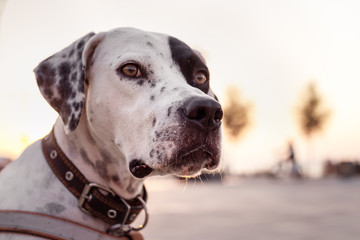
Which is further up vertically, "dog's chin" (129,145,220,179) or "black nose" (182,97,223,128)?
"black nose" (182,97,223,128)

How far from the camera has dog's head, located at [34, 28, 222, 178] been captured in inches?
83.4

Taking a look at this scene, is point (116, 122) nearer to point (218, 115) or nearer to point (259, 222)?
point (218, 115)

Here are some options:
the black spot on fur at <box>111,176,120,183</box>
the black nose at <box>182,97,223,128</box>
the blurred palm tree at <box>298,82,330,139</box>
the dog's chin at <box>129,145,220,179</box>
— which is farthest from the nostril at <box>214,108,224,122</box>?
the blurred palm tree at <box>298,82,330,139</box>

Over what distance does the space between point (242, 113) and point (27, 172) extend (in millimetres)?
30832

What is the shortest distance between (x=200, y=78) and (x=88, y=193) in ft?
3.52

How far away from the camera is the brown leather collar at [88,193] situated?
2166 mm

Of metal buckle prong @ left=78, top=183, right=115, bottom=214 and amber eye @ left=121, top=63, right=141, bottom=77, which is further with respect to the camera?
amber eye @ left=121, top=63, right=141, bottom=77

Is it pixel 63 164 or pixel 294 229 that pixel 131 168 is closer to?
pixel 63 164

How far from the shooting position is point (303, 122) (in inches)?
1193

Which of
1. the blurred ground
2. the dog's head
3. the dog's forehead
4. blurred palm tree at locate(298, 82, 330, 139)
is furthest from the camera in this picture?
blurred palm tree at locate(298, 82, 330, 139)

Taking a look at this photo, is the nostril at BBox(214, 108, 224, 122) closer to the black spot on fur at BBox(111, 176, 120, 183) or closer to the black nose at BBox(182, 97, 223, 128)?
the black nose at BBox(182, 97, 223, 128)

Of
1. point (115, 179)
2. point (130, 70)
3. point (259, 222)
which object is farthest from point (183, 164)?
point (259, 222)

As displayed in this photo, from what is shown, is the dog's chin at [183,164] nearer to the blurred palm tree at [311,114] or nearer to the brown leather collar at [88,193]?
the brown leather collar at [88,193]

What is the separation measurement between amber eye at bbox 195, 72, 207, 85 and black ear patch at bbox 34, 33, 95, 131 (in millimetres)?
744
